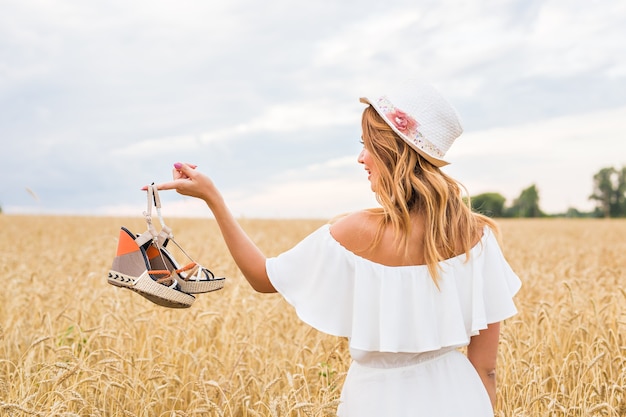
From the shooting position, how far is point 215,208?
2.13 meters

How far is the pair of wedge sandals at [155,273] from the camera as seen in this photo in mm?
1950

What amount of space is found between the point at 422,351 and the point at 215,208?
89cm

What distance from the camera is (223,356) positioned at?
4.19 meters

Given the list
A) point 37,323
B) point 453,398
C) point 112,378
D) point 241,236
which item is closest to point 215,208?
point 241,236

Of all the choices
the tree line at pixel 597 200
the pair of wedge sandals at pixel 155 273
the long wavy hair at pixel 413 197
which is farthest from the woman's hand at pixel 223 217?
the tree line at pixel 597 200

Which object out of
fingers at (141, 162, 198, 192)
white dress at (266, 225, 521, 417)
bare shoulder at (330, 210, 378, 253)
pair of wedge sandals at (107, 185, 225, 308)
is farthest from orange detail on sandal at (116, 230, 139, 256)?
bare shoulder at (330, 210, 378, 253)

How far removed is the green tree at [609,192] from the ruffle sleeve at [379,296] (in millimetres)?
83234

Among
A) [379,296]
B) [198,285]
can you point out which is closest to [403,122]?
[379,296]

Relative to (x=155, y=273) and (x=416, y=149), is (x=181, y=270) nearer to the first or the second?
(x=155, y=273)

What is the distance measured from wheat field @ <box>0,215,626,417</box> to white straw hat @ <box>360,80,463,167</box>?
109cm

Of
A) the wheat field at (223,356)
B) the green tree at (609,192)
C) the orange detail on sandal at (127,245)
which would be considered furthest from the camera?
the green tree at (609,192)

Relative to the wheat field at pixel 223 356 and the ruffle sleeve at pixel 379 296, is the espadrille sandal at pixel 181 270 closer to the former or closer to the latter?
the ruffle sleeve at pixel 379 296

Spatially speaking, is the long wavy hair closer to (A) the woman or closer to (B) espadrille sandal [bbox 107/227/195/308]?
(A) the woman

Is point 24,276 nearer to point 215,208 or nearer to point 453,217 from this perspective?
point 215,208
